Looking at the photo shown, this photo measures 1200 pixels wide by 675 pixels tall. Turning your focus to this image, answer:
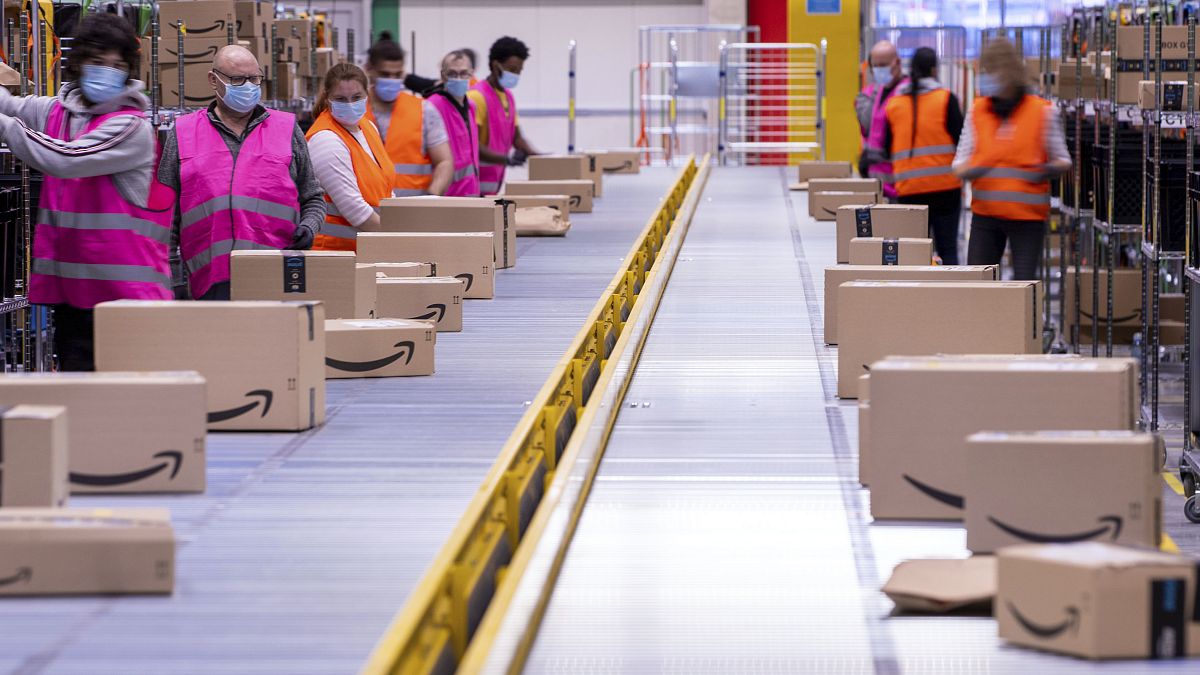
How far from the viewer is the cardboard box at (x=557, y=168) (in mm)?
12523

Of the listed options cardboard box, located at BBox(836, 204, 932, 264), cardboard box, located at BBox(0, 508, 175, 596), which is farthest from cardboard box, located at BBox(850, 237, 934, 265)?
cardboard box, located at BBox(0, 508, 175, 596)

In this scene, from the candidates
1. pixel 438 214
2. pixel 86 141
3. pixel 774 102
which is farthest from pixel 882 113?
pixel 774 102

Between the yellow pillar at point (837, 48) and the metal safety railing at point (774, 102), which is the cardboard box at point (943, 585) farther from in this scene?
the yellow pillar at point (837, 48)

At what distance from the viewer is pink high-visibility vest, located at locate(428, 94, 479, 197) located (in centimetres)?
952

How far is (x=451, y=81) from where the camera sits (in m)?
9.45

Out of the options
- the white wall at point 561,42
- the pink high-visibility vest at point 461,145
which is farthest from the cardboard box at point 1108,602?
the white wall at point 561,42

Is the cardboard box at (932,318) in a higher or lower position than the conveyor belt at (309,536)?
higher

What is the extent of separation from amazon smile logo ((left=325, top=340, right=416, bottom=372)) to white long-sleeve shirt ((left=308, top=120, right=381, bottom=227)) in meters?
1.99

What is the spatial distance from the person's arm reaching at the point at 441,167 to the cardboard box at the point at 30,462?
5.61m

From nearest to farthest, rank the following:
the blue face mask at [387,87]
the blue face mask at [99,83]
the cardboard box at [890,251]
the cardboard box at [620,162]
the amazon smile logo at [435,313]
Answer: the blue face mask at [99,83] → the amazon smile logo at [435,313] → the cardboard box at [890,251] → the blue face mask at [387,87] → the cardboard box at [620,162]

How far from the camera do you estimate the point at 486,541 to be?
340 centimetres

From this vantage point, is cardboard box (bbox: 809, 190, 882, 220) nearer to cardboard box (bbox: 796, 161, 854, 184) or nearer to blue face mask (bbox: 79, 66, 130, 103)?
cardboard box (bbox: 796, 161, 854, 184)

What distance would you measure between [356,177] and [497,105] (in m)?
3.66

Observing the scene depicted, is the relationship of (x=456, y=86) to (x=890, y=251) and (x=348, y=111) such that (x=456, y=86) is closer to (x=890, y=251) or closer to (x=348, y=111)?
(x=348, y=111)
